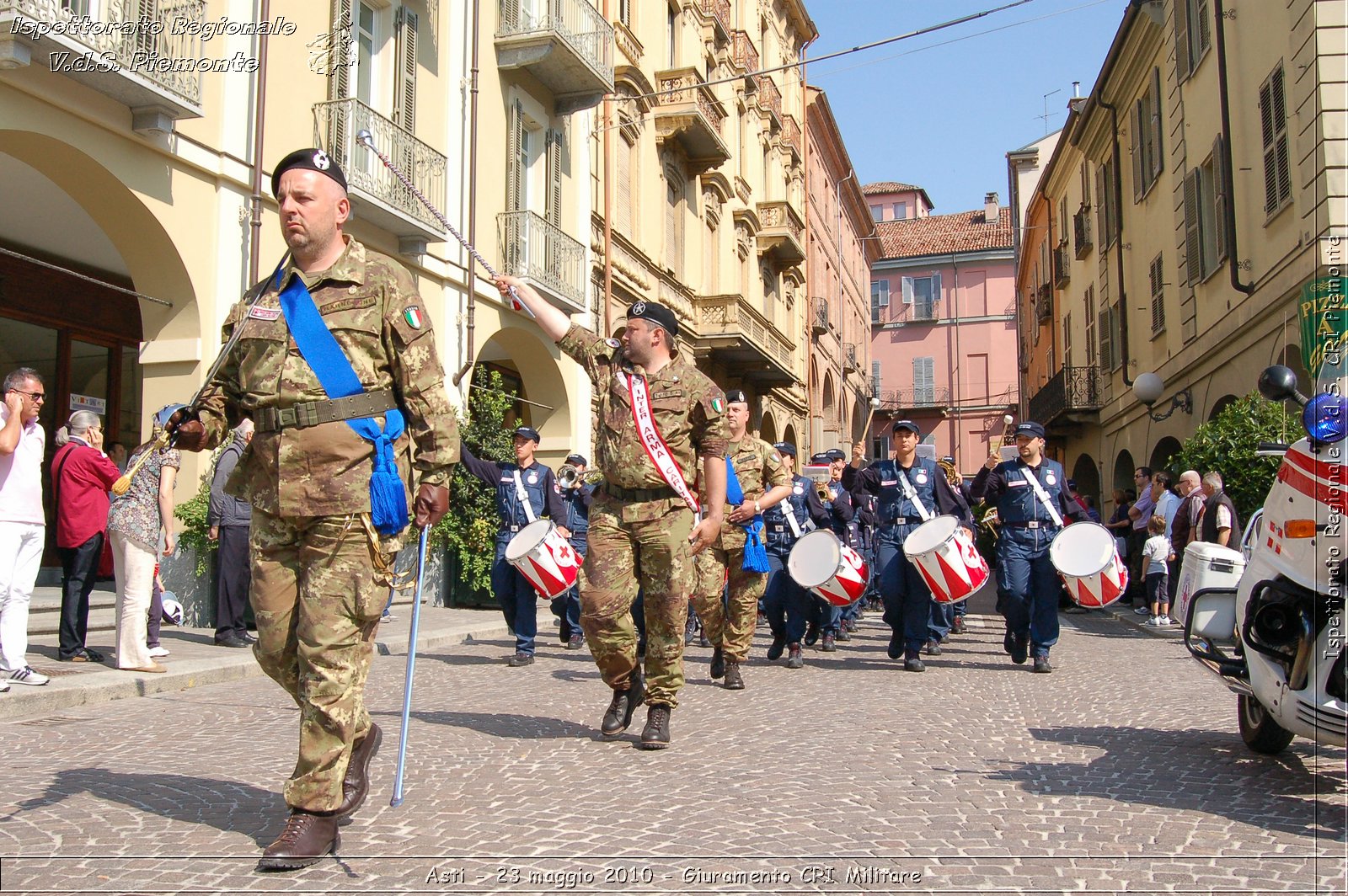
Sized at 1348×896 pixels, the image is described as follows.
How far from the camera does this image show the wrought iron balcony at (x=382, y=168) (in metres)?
14.1

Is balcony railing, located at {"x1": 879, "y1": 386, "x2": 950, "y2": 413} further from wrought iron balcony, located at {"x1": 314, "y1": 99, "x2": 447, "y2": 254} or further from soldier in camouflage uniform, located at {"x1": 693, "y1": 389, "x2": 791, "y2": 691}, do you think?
soldier in camouflage uniform, located at {"x1": 693, "y1": 389, "x2": 791, "y2": 691}

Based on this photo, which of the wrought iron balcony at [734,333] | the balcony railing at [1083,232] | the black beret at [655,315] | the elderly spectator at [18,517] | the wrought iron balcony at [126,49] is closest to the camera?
the black beret at [655,315]

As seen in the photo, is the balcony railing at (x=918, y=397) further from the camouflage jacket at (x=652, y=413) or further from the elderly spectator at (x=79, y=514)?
the camouflage jacket at (x=652, y=413)

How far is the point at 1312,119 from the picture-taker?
46.1 feet

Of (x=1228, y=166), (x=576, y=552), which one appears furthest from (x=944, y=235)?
(x=576, y=552)

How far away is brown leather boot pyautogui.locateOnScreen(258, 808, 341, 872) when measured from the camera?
11.7 feet

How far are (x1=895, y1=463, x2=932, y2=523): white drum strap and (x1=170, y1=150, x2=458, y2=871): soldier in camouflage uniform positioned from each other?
20.6 feet

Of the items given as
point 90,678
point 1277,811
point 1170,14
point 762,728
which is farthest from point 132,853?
point 1170,14

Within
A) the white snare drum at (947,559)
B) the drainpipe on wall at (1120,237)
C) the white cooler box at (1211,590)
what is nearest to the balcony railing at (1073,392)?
the drainpipe on wall at (1120,237)

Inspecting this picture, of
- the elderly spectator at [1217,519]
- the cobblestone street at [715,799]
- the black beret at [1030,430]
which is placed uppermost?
the black beret at [1030,430]

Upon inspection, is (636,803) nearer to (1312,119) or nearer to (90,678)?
(90,678)

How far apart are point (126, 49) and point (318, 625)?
9.11 meters

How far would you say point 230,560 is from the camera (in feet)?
33.3

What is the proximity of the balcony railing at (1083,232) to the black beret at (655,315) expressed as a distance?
28.5 m
